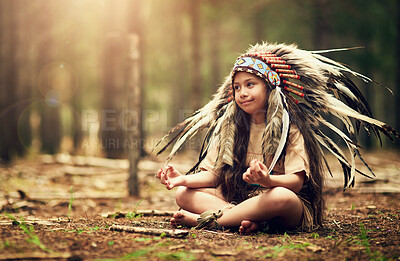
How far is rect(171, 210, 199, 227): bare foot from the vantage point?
3.17m

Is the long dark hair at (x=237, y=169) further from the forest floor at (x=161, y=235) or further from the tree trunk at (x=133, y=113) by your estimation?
the tree trunk at (x=133, y=113)

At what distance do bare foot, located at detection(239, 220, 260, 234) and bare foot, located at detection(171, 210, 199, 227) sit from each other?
0.41 m

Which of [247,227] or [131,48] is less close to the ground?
[131,48]

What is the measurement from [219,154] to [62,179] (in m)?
4.31

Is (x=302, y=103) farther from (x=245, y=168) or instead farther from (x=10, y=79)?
(x=10, y=79)

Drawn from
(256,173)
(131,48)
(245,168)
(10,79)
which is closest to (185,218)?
(245,168)

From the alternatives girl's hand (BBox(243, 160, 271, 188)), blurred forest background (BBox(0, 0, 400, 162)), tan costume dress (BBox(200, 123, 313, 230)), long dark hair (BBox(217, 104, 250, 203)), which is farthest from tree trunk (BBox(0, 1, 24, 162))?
girl's hand (BBox(243, 160, 271, 188))

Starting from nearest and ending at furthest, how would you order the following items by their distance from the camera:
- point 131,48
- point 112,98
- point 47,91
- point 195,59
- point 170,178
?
point 170,178
point 131,48
point 195,59
point 112,98
point 47,91

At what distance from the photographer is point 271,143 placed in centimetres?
312

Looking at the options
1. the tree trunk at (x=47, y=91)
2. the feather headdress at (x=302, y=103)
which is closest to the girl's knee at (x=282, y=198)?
the feather headdress at (x=302, y=103)

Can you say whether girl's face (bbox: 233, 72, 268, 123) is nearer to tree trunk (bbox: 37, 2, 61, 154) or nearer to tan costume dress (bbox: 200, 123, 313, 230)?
tan costume dress (bbox: 200, 123, 313, 230)

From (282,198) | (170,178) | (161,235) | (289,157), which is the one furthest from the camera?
(170,178)

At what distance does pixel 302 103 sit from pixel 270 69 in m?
0.42

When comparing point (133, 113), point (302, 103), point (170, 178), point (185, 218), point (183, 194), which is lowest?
point (185, 218)
